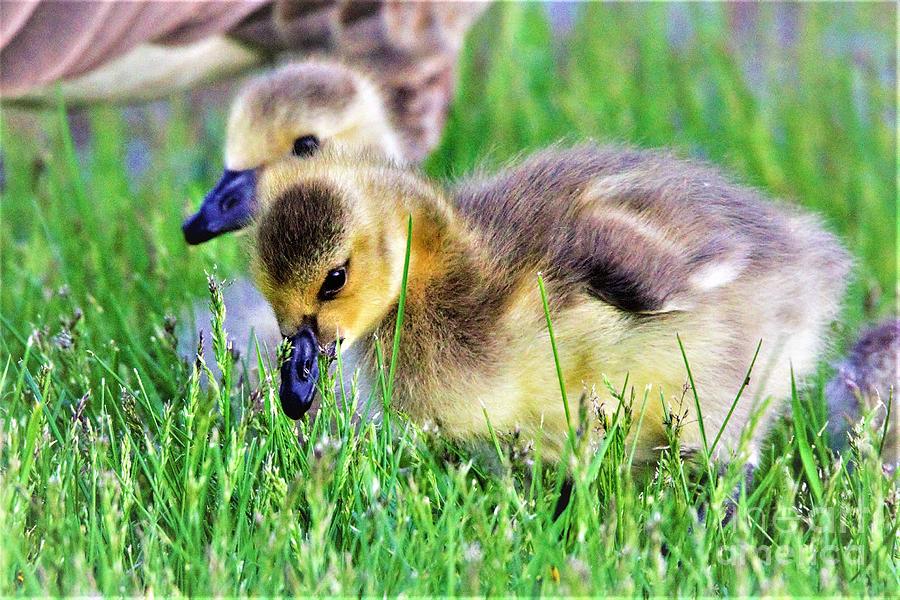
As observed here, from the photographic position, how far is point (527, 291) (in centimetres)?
168

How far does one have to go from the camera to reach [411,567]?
1367 millimetres

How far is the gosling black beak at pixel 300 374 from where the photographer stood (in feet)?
5.08

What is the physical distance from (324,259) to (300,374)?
155 millimetres

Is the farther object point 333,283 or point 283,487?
point 333,283

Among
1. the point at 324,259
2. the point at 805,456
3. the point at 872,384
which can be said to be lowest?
the point at 872,384

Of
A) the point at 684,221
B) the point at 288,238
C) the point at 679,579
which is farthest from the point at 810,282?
the point at 288,238

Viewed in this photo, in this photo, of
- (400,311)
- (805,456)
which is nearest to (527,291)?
(400,311)

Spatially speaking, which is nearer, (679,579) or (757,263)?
(679,579)

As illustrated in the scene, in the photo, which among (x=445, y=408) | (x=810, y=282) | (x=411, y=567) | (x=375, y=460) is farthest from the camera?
(x=810, y=282)

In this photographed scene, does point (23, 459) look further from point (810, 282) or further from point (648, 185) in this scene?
point (810, 282)

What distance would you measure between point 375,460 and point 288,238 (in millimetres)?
313

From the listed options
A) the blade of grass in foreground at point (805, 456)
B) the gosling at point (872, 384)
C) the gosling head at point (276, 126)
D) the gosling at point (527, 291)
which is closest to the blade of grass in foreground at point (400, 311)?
the gosling at point (527, 291)

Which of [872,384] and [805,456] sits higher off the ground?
[805,456]

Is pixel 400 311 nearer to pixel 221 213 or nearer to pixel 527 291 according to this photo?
pixel 527 291
